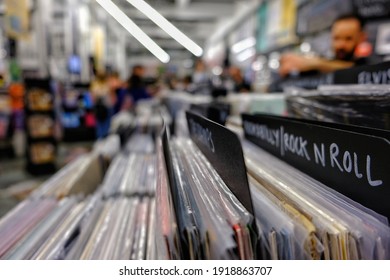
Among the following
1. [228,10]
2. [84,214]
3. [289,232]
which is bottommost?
[84,214]

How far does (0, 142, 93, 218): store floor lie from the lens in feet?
11.0

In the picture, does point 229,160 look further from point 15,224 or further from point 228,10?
point 228,10

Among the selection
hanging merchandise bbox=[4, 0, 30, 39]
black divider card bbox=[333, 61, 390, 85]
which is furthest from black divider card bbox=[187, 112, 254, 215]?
hanging merchandise bbox=[4, 0, 30, 39]

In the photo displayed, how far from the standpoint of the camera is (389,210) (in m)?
0.41

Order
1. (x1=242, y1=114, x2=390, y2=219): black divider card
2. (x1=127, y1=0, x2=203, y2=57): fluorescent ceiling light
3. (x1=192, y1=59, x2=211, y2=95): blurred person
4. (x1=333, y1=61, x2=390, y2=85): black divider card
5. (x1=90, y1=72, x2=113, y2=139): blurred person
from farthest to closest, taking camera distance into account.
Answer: (x1=90, y1=72, x2=113, y2=139): blurred person < (x1=192, y1=59, x2=211, y2=95): blurred person < (x1=333, y1=61, x2=390, y2=85): black divider card < (x1=127, y1=0, x2=203, y2=57): fluorescent ceiling light < (x1=242, y1=114, x2=390, y2=219): black divider card

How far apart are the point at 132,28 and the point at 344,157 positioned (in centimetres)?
46

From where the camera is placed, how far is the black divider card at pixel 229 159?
1.54 ft

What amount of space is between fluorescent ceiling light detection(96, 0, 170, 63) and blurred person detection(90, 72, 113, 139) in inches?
268

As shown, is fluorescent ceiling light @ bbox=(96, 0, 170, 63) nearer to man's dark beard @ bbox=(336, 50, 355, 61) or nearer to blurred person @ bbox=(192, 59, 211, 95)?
man's dark beard @ bbox=(336, 50, 355, 61)

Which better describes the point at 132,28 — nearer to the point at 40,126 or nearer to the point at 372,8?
the point at 372,8

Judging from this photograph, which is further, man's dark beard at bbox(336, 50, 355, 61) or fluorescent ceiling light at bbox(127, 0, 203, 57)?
man's dark beard at bbox(336, 50, 355, 61)

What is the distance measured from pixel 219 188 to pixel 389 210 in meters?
0.27
